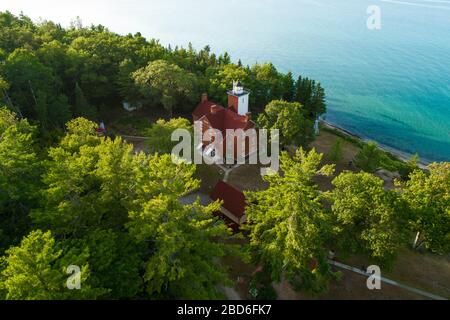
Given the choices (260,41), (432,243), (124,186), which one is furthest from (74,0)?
(432,243)

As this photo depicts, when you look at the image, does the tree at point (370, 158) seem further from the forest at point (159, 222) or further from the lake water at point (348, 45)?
the lake water at point (348, 45)

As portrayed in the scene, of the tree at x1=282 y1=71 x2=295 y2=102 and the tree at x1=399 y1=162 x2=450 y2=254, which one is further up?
the tree at x1=282 y1=71 x2=295 y2=102

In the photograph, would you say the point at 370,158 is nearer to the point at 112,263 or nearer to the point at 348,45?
the point at 112,263

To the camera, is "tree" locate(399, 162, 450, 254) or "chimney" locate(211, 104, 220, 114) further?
"chimney" locate(211, 104, 220, 114)

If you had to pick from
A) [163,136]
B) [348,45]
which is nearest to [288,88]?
[163,136]

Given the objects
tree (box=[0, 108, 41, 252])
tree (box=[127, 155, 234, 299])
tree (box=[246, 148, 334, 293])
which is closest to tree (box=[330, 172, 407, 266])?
tree (box=[246, 148, 334, 293])

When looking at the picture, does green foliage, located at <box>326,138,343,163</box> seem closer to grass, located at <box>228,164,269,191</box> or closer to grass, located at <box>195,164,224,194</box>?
grass, located at <box>228,164,269,191</box>
